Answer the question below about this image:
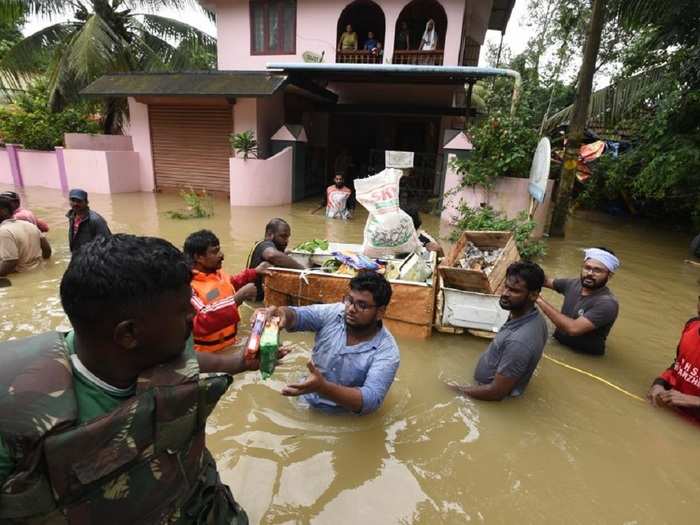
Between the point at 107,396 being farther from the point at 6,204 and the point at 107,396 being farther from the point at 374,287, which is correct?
the point at 6,204

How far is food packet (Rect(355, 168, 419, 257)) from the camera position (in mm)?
4809

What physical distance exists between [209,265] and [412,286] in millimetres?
1889

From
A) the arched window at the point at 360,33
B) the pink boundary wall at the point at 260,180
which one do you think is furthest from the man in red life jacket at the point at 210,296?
the arched window at the point at 360,33

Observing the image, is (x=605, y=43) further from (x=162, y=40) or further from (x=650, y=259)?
(x=162, y=40)

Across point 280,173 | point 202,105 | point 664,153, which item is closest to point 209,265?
point 280,173

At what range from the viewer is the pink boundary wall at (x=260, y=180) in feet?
35.7

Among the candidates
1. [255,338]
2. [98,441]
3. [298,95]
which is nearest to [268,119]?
[298,95]

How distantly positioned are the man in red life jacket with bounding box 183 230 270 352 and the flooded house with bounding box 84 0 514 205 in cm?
806

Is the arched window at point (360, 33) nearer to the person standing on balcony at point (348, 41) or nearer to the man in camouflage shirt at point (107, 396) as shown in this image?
the person standing on balcony at point (348, 41)

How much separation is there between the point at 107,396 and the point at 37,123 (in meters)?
16.0

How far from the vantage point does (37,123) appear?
13.3 m

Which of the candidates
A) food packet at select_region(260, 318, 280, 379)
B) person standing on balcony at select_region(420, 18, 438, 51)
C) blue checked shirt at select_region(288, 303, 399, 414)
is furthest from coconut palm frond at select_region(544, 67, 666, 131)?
food packet at select_region(260, 318, 280, 379)

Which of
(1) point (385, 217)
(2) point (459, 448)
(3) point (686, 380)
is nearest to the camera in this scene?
(2) point (459, 448)

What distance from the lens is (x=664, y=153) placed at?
8539 mm
